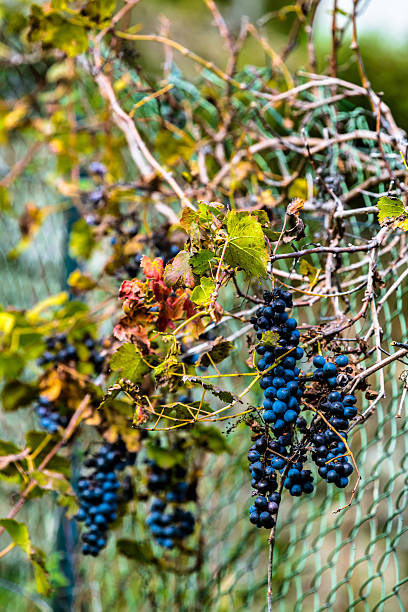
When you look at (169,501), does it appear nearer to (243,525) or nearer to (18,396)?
(18,396)

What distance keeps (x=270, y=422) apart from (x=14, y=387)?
0.90 metres

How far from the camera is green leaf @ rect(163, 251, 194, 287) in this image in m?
0.84

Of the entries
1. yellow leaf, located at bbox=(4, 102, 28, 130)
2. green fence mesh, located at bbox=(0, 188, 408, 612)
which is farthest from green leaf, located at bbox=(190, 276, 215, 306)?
yellow leaf, located at bbox=(4, 102, 28, 130)

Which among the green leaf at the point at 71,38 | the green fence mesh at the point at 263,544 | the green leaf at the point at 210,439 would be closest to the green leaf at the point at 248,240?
the green fence mesh at the point at 263,544

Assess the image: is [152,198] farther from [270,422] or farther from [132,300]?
[270,422]

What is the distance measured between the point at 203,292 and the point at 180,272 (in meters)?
0.05

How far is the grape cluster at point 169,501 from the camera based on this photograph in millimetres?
1390

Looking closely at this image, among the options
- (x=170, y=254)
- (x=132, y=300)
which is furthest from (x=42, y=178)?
(x=132, y=300)

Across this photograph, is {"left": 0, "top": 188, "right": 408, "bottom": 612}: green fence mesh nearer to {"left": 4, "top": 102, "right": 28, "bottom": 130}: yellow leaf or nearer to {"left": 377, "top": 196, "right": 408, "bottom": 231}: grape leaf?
{"left": 377, "top": 196, "right": 408, "bottom": 231}: grape leaf

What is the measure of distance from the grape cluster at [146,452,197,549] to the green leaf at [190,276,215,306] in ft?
2.24

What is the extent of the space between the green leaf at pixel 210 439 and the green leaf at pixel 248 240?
0.65 metres

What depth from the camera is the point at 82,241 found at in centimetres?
176

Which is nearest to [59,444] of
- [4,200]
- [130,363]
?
[130,363]

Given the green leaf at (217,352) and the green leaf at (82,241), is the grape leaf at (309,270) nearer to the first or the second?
the green leaf at (217,352)
